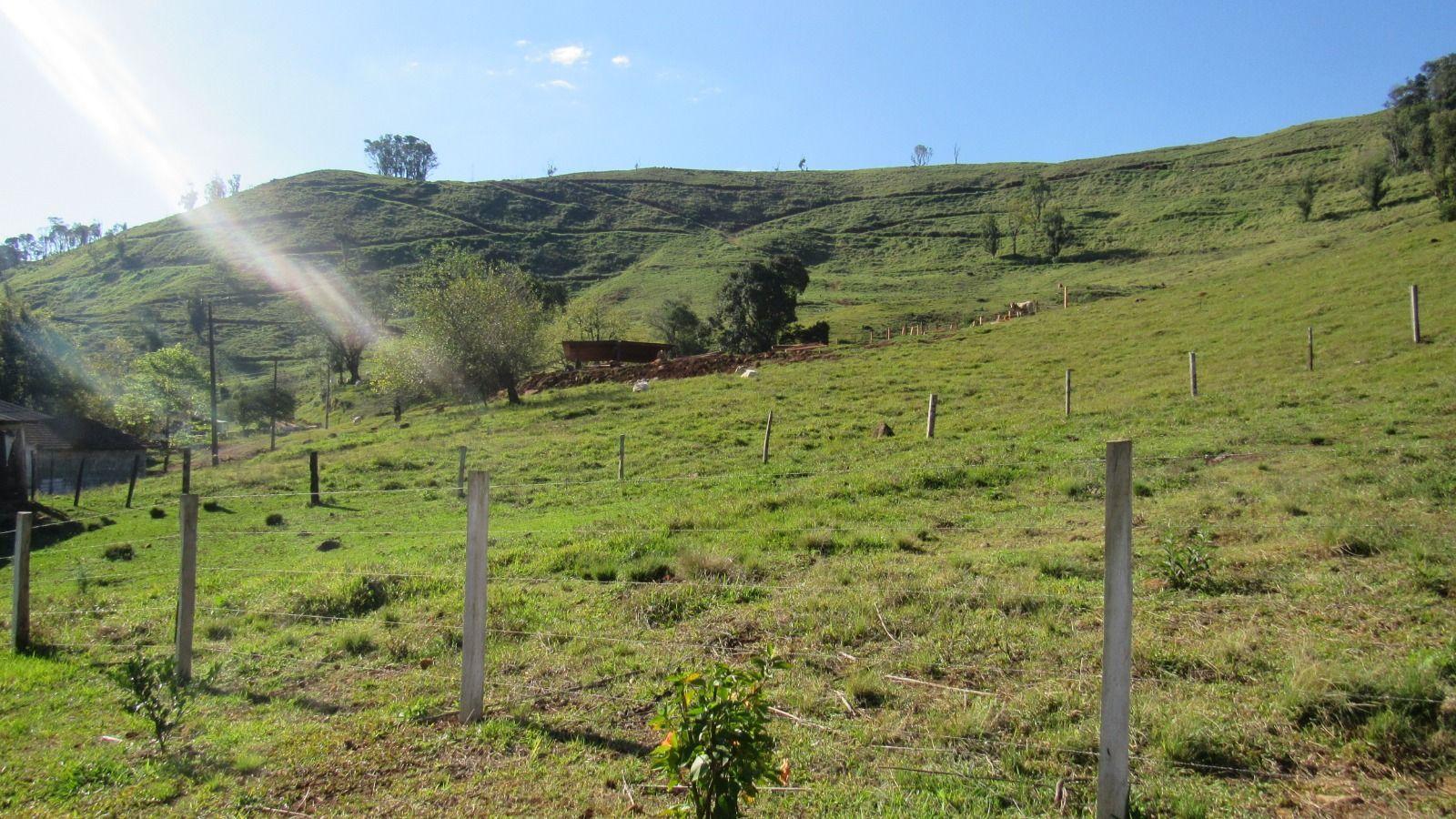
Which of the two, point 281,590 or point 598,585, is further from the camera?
point 281,590

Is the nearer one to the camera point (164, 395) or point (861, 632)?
point (861, 632)

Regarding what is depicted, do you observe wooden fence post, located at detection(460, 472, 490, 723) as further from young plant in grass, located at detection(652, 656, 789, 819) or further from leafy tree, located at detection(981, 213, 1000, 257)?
leafy tree, located at detection(981, 213, 1000, 257)

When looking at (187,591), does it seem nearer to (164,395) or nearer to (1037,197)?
(164,395)

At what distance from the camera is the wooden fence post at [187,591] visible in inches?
258

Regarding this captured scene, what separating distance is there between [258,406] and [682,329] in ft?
116

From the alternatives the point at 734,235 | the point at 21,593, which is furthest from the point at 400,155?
the point at 21,593

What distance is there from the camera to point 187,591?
262 inches

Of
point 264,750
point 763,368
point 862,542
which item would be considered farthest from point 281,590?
point 763,368

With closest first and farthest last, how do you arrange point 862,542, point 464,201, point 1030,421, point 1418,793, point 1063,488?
point 1418,793 < point 862,542 < point 1063,488 < point 1030,421 < point 464,201

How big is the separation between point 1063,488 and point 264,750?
10.9m

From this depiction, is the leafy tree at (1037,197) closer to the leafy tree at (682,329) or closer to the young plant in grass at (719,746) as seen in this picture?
the leafy tree at (682,329)

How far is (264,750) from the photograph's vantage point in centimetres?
512

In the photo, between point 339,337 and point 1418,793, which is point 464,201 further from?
point 1418,793

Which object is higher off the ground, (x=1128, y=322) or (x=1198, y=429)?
(x=1128, y=322)
